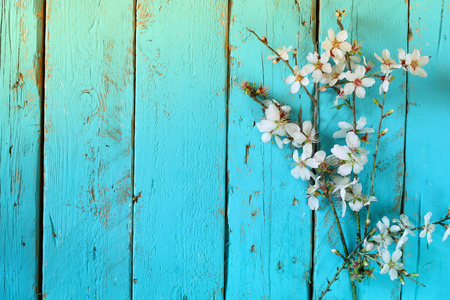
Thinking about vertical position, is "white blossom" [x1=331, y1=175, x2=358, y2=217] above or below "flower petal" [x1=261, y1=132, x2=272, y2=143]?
below

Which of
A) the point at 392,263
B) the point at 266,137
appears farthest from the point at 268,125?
the point at 392,263

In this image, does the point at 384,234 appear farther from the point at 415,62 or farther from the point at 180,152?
the point at 180,152

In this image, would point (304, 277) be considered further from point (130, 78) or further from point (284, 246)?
point (130, 78)

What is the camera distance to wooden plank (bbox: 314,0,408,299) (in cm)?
69

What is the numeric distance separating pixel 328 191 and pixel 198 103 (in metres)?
0.32

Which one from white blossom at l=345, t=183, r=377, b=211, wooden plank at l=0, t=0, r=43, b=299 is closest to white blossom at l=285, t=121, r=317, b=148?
white blossom at l=345, t=183, r=377, b=211

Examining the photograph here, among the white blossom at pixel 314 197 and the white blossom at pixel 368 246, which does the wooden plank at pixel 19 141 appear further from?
the white blossom at pixel 368 246

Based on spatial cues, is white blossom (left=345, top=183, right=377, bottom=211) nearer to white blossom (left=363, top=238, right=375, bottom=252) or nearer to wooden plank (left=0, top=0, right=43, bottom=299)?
white blossom (left=363, top=238, right=375, bottom=252)

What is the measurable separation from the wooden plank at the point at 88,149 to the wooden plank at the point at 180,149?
3 cm

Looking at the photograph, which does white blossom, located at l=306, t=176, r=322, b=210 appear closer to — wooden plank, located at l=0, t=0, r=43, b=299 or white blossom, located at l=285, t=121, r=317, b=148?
white blossom, located at l=285, t=121, r=317, b=148

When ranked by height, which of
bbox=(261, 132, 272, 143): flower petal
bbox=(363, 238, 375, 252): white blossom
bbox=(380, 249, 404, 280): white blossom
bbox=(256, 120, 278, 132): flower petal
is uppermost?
bbox=(256, 120, 278, 132): flower petal

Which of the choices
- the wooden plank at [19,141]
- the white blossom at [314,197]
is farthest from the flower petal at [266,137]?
the wooden plank at [19,141]

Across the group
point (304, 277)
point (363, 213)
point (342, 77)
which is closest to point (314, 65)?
point (342, 77)

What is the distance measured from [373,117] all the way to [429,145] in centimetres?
13
